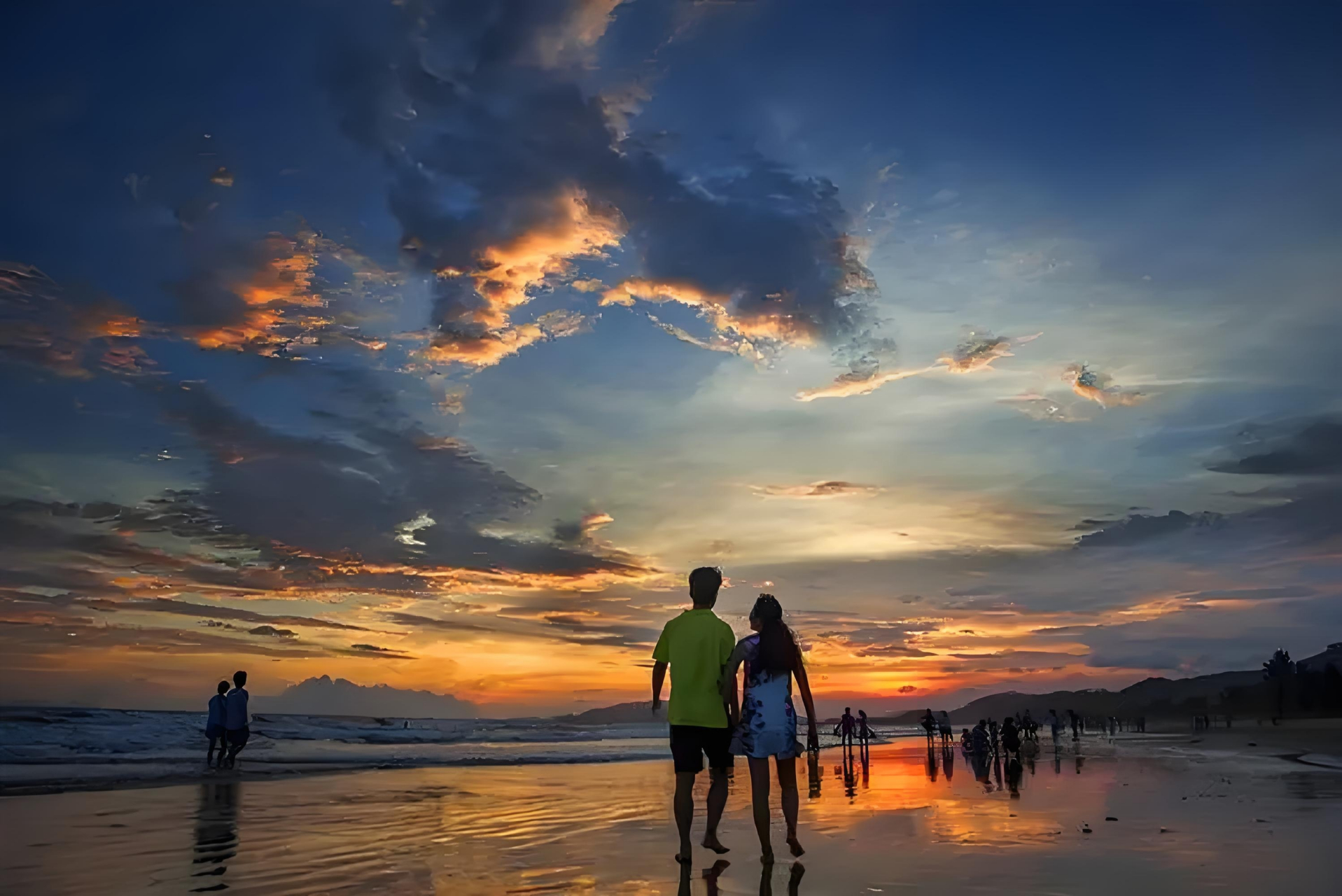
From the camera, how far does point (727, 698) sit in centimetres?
772

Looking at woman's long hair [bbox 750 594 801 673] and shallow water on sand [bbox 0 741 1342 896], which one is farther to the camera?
woman's long hair [bbox 750 594 801 673]

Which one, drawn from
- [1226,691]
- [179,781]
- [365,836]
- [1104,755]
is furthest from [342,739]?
[1226,691]

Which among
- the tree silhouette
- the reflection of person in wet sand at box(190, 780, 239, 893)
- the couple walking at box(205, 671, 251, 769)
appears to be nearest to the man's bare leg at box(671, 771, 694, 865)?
the reflection of person in wet sand at box(190, 780, 239, 893)

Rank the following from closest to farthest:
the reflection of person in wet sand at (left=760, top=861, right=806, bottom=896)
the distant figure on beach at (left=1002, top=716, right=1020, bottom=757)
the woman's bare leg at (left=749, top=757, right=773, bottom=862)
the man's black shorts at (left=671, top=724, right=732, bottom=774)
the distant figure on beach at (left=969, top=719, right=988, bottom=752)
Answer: the reflection of person in wet sand at (left=760, top=861, right=806, bottom=896) → the man's black shorts at (left=671, top=724, right=732, bottom=774) → the woman's bare leg at (left=749, top=757, right=773, bottom=862) → the distant figure on beach at (left=1002, top=716, right=1020, bottom=757) → the distant figure on beach at (left=969, top=719, right=988, bottom=752)

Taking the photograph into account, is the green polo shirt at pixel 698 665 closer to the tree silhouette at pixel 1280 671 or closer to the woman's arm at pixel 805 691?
the woman's arm at pixel 805 691

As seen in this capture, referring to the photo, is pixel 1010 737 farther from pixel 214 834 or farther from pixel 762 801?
pixel 214 834

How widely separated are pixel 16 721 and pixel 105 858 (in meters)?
65.1

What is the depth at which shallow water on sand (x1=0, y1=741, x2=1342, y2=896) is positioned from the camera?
694cm

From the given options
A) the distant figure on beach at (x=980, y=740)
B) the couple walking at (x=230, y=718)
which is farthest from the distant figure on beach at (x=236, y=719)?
the distant figure on beach at (x=980, y=740)

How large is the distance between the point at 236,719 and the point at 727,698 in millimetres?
17573

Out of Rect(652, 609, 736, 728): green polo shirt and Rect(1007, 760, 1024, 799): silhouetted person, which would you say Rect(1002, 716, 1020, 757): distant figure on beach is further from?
Rect(652, 609, 736, 728): green polo shirt

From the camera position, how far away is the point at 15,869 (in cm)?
801

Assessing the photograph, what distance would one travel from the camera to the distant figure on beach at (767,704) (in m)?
7.76

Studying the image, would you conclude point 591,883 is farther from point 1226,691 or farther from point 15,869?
point 1226,691
